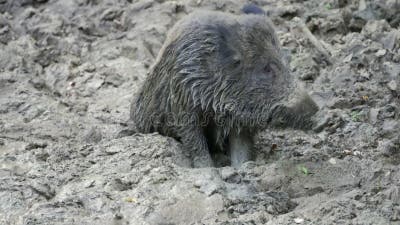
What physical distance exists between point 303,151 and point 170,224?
5.76 ft

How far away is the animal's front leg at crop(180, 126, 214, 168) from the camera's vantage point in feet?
20.5

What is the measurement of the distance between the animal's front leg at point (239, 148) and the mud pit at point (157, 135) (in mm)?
150

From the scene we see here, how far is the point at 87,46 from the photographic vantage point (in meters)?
8.85

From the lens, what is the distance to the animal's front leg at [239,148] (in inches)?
248

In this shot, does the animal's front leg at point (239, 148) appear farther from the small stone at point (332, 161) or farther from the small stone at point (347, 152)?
the small stone at point (347, 152)

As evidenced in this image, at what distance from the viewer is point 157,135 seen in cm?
641

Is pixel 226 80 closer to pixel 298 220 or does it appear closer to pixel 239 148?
pixel 239 148

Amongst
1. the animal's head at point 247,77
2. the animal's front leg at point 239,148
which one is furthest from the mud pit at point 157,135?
the animal's head at point 247,77

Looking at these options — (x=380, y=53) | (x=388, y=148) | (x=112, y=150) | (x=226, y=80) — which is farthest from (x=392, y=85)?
(x=112, y=150)

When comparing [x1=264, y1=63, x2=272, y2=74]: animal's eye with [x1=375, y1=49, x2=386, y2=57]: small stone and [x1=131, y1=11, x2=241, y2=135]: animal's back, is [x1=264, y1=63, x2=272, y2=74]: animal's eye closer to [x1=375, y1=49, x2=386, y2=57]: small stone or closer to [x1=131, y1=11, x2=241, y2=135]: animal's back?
[x1=131, y1=11, x2=241, y2=135]: animal's back

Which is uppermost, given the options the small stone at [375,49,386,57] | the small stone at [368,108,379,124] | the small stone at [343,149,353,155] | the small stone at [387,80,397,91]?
the small stone at [375,49,386,57]

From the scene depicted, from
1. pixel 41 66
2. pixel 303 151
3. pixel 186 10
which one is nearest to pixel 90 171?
pixel 303 151

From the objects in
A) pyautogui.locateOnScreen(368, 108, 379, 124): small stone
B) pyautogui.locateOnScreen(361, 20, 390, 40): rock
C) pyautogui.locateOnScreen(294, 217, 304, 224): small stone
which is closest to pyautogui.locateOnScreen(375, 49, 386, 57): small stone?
pyautogui.locateOnScreen(361, 20, 390, 40): rock

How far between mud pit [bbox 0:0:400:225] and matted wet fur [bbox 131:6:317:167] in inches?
13.0
